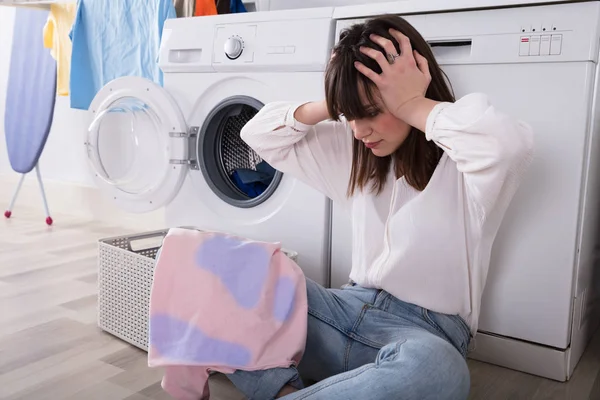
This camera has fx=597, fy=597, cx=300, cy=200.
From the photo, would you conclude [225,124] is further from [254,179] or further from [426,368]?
[426,368]

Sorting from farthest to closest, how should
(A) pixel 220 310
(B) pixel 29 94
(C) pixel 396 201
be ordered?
(B) pixel 29 94 → (C) pixel 396 201 → (A) pixel 220 310

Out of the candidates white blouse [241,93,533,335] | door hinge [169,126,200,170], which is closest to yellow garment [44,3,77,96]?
door hinge [169,126,200,170]

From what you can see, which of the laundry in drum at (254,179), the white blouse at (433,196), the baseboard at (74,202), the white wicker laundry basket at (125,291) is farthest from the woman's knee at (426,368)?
the baseboard at (74,202)

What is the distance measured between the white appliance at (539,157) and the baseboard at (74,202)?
1571mm

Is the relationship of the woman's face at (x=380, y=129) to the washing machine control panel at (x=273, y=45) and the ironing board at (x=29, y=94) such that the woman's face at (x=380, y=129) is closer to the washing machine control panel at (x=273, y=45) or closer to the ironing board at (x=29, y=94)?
the washing machine control panel at (x=273, y=45)

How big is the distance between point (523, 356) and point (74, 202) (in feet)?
7.49

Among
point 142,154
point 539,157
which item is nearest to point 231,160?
point 142,154

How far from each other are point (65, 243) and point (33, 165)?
1.96 ft

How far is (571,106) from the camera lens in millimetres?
1168

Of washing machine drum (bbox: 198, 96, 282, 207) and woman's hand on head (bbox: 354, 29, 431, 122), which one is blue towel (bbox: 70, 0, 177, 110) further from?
woman's hand on head (bbox: 354, 29, 431, 122)

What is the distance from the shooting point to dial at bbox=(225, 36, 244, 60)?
1.57 meters

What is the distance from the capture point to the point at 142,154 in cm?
185

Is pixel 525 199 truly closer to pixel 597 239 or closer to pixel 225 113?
pixel 597 239

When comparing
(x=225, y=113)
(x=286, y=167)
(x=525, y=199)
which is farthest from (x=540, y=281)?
(x=225, y=113)
